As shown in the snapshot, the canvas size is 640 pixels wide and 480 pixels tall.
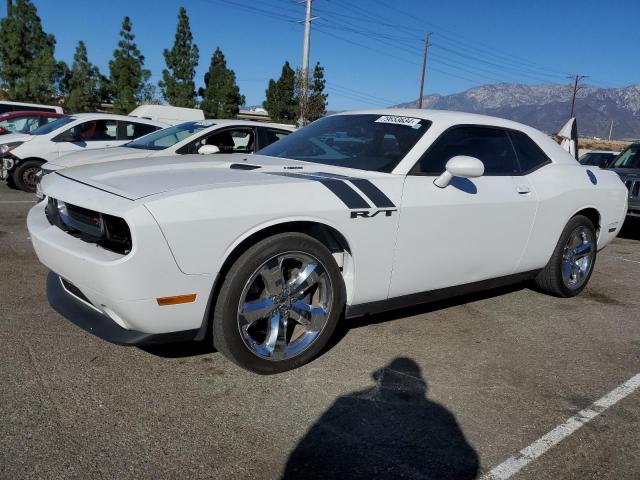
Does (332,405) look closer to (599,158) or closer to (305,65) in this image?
(599,158)

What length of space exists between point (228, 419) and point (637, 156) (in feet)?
32.3

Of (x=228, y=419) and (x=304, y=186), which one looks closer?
(x=228, y=419)

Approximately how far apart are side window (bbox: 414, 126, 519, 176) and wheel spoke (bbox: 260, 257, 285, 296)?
1184 millimetres

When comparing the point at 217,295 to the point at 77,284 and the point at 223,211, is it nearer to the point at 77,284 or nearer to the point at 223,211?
the point at 223,211

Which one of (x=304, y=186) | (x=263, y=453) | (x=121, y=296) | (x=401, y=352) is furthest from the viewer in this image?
(x=401, y=352)

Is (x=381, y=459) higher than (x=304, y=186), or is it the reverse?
(x=304, y=186)

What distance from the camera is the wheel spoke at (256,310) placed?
2.88 metres

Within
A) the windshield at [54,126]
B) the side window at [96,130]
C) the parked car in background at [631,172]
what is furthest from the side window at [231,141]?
the parked car in background at [631,172]

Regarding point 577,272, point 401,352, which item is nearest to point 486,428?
point 401,352

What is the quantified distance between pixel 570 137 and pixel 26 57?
34.8m

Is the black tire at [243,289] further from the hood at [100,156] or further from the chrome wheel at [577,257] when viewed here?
the hood at [100,156]

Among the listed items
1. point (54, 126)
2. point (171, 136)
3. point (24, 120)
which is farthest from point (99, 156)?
point (24, 120)

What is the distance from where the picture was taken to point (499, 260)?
159 inches

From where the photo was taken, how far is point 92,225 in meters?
2.79
